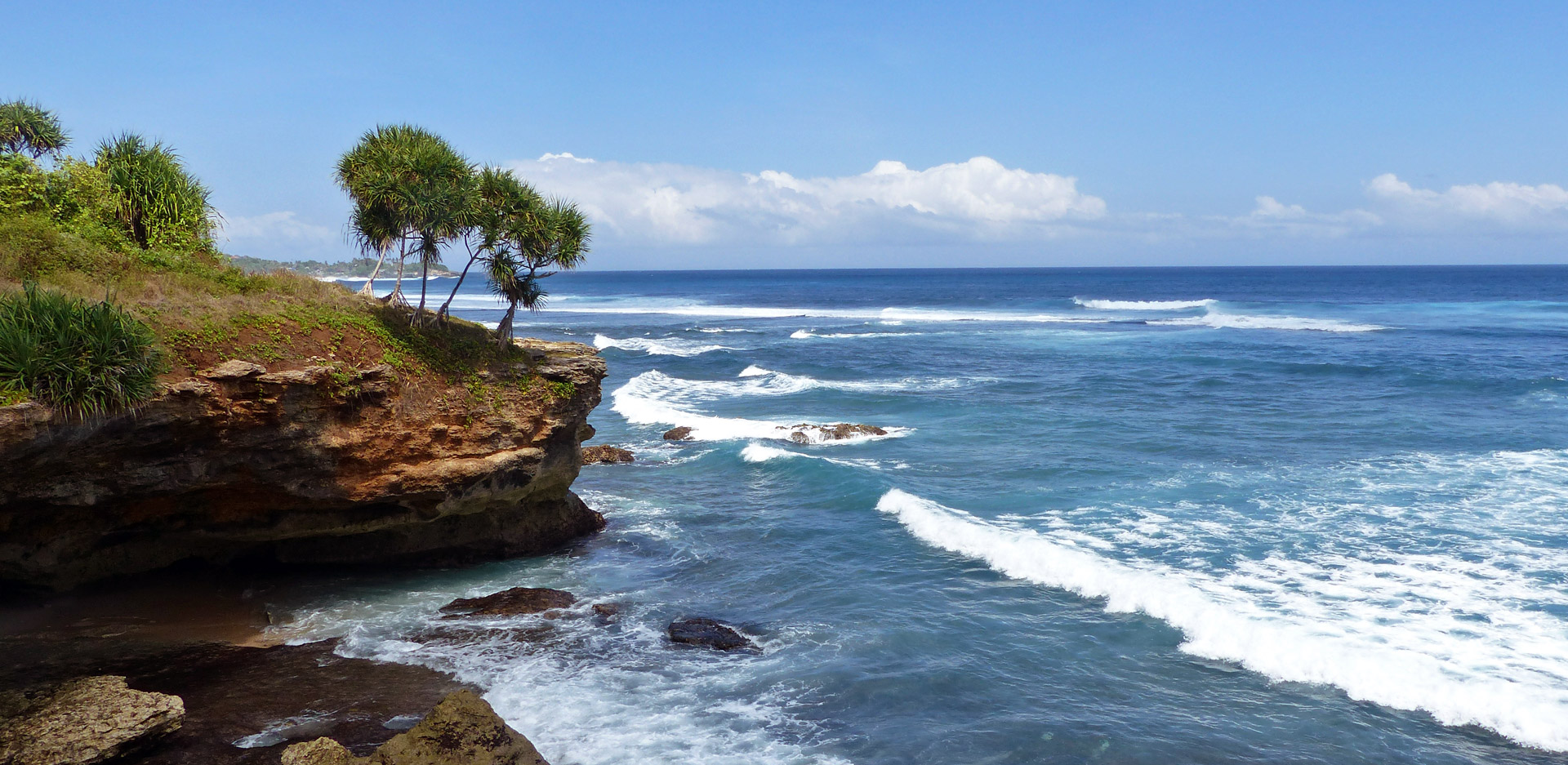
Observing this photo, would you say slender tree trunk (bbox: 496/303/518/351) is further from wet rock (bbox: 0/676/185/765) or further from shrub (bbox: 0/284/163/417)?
wet rock (bbox: 0/676/185/765)

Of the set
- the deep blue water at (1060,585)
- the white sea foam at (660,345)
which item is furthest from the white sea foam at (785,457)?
the white sea foam at (660,345)

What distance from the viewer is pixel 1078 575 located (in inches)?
643

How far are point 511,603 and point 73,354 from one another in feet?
21.9

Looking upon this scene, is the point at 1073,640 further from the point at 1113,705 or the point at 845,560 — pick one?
the point at 845,560

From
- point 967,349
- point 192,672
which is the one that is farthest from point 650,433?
point 967,349

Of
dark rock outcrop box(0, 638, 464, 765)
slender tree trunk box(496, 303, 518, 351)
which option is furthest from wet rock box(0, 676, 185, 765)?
slender tree trunk box(496, 303, 518, 351)

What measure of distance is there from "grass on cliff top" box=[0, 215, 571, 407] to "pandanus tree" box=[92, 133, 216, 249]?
788mm

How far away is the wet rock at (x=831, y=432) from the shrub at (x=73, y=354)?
19011mm

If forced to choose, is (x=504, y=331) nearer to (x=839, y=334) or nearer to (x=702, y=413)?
(x=702, y=413)

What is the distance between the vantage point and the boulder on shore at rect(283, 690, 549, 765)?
9.09 m

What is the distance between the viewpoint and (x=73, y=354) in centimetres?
1104

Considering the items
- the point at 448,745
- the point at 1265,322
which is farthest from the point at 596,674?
the point at 1265,322

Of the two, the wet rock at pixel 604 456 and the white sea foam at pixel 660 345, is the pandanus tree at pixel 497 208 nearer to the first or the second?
the wet rock at pixel 604 456

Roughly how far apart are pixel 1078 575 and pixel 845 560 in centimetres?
419
